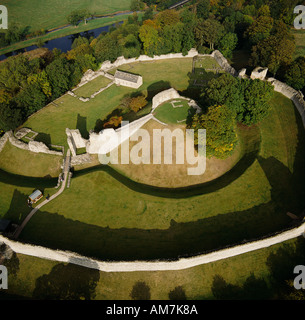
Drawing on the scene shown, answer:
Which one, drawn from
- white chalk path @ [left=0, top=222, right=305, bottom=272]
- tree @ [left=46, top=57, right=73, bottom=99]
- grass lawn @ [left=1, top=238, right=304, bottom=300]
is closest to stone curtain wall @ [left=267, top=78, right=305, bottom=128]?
white chalk path @ [left=0, top=222, right=305, bottom=272]

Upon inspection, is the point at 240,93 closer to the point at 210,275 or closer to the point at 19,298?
the point at 210,275

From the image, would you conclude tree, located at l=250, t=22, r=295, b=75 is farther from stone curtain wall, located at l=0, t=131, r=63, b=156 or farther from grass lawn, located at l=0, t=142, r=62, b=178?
grass lawn, located at l=0, t=142, r=62, b=178

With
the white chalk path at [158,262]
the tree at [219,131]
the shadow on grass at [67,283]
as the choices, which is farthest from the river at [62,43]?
the shadow on grass at [67,283]

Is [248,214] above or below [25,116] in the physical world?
below

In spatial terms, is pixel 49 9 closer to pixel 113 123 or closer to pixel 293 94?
pixel 113 123

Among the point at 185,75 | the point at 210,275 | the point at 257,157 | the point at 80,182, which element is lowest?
the point at 210,275

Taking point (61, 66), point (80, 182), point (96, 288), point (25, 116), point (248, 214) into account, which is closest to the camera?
point (96, 288)

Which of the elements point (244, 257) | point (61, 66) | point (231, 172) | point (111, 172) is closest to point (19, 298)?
point (111, 172)
